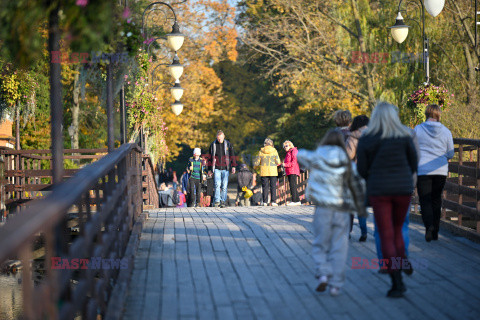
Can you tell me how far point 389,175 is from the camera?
264 inches

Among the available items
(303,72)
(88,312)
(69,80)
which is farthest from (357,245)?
(69,80)

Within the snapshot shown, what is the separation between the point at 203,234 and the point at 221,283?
132 inches

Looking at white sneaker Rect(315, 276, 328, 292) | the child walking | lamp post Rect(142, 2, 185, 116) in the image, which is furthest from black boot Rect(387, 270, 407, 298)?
lamp post Rect(142, 2, 185, 116)

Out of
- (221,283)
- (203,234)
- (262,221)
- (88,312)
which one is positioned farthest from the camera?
(262,221)

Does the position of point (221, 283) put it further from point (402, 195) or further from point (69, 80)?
point (69, 80)

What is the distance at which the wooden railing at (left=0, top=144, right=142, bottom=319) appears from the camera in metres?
3.00

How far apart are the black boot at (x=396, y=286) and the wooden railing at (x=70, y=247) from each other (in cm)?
239

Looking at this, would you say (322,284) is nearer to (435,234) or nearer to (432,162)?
(432,162)

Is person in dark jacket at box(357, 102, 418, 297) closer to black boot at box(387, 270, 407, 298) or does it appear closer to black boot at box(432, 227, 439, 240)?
black boot at box(387, 270, 407, 298)

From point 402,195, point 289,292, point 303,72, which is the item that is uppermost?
point 303,72

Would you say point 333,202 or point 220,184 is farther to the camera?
point 220,184

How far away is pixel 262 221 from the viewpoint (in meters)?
12.2

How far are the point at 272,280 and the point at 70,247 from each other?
3.40 metres

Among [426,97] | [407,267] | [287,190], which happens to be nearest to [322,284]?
[407,267]
